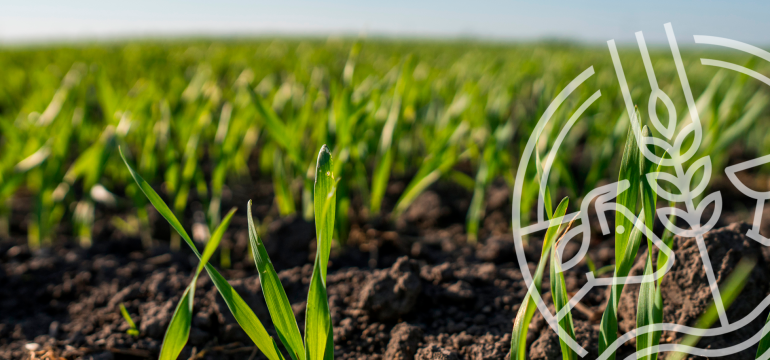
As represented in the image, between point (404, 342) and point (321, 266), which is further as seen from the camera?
point (404, 342)

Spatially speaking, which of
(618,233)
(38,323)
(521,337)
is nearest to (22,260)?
(38,323)

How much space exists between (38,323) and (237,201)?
847 millimetres

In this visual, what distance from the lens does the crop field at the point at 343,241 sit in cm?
67

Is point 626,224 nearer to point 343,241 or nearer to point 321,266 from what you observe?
point 321,266

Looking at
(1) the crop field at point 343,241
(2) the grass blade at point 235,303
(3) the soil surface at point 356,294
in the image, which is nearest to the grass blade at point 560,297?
(1) the crop field at point 343,241

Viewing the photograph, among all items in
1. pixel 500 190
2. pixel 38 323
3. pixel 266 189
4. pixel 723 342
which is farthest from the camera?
pixel 266 189

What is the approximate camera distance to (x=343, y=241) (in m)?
1.37

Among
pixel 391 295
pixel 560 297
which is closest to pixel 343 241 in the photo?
pixel 391 295

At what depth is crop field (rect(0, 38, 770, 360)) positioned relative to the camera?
67cm

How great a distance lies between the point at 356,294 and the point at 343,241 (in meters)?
0.34

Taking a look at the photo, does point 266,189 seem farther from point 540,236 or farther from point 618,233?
point 618,233

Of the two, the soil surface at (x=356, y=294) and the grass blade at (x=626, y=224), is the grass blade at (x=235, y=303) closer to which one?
the soil surface at (x=356, y=294)

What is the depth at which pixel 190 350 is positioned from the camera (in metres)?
0.94

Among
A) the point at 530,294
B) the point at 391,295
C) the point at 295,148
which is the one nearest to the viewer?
the point at 530,294
